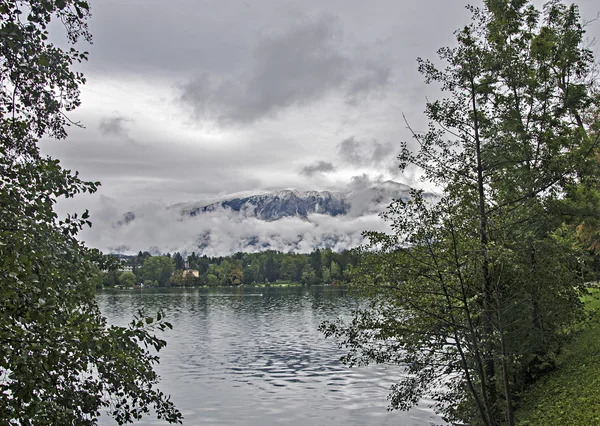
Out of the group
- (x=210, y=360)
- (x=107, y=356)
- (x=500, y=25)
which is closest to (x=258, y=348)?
(x=210, y=360)

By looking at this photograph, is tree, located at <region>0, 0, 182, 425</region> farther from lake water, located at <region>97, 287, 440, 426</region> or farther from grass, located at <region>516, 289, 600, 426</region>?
lake water, located at <region>97, 287, 440, 426</region>

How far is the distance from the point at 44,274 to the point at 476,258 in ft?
28.3

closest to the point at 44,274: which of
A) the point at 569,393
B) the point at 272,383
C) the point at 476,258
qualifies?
the point at 476,258

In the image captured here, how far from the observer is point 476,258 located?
1084cm

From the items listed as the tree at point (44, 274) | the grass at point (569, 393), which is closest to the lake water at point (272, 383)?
the grass at point (569, 393)

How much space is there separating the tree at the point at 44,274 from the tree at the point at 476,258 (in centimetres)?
607

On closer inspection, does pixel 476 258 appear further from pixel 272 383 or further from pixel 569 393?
pixel 272 383

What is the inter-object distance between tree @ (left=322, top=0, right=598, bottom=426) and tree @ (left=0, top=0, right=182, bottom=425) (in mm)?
6072

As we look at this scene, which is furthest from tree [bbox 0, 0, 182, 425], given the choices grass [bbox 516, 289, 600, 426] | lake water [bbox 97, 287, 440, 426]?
lake water [bbox 97, 287, 440, 426]

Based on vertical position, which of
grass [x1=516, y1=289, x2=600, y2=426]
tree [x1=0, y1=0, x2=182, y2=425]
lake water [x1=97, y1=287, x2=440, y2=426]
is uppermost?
tree [x1=0, y1=0, x2=182, y2=425]

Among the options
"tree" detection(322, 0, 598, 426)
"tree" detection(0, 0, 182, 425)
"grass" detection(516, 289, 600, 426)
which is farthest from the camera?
"grass" detection(516, 289, 600, 426)

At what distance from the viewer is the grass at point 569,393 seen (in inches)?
533

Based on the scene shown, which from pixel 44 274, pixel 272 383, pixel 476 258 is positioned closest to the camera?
pixel 44 274

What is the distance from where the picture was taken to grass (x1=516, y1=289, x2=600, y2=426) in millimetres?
13526
